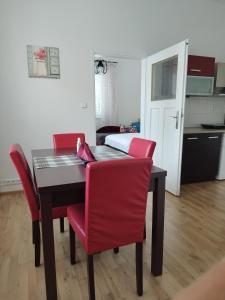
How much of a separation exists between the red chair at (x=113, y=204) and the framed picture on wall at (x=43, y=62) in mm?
2443

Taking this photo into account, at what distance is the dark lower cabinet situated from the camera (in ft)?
10.8

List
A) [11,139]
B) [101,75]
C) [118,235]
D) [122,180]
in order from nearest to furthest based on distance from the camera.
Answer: [122,180]
[118,235]
[11,139]
[101,75]

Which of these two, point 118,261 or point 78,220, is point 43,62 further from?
point 118,261

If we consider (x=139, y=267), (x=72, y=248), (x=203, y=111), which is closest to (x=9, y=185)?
(x=72, y=248)

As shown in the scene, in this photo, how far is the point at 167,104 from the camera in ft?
10.2

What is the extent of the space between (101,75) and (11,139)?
3917 mm

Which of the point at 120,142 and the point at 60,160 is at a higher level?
the point at 60,160

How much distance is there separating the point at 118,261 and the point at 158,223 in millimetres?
525

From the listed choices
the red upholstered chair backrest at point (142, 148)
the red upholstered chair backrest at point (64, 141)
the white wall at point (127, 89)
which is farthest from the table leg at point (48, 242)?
the white wall at point (127, 89)

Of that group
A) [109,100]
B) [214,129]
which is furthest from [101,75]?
[214,129]

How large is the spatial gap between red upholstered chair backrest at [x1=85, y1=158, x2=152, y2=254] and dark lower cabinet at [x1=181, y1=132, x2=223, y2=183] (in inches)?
86.8

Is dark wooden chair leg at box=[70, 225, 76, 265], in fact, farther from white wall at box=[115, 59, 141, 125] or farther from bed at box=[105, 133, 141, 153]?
white wall at box=[115, 59, 141, 125]

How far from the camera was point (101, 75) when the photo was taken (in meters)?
6.30

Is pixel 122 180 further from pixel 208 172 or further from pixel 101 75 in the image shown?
pixel 101 75
